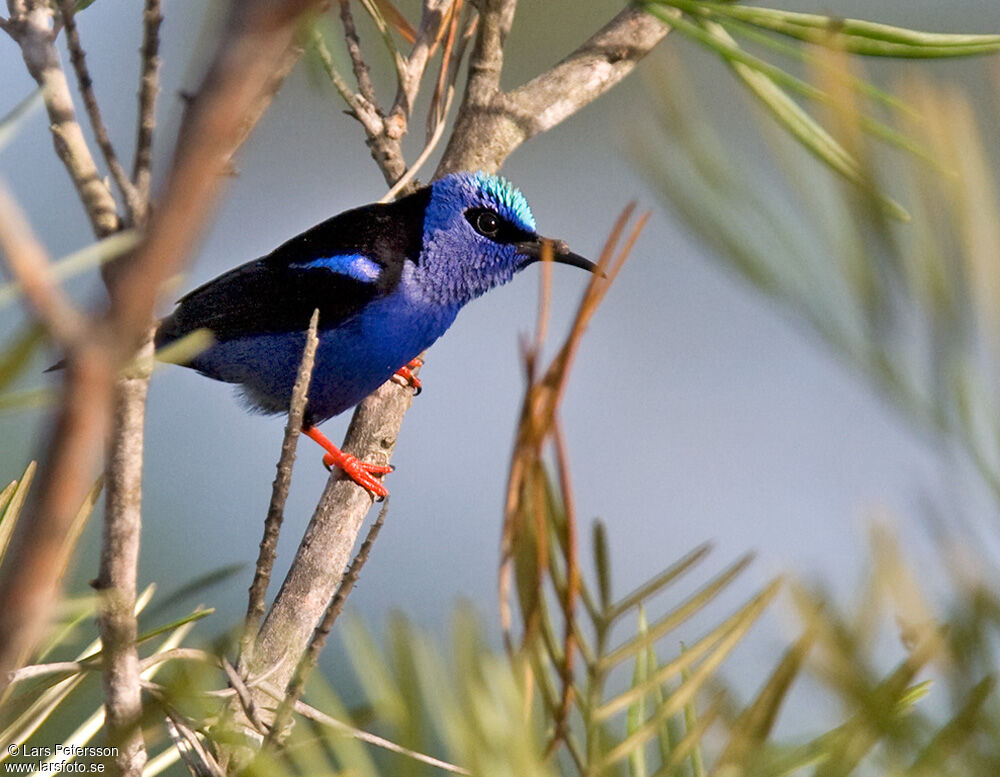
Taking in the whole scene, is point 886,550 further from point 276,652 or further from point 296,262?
point 296,262

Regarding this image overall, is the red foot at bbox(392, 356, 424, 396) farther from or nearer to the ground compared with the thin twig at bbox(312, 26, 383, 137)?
nearer to the ground

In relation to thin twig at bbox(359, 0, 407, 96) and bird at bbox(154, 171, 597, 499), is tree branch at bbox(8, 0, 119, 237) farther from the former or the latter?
bird at bbox(154, 171, 597, 499)

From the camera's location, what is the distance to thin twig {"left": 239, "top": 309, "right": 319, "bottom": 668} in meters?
0.52

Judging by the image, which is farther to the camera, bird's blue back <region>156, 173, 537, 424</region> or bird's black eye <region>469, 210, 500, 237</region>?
bird's black eye <region>469, 210, 500, 237</region>

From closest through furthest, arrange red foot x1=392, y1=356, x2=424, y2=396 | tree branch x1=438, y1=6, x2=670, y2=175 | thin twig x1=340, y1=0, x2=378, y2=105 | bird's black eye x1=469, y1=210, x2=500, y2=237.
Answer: thin twig x1=340, y1=0, x2=378, y2=105, tree branch x1=438, y1=6, x2=670, y2=175, red foot x1=392, y1=356, x2=424, y2=396, bird's black eye x1=469, y1=210, x2=500, y2=237

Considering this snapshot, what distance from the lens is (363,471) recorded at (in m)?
1.26

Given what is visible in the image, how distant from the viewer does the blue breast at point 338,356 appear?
73.1 inches

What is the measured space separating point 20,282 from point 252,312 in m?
1.93

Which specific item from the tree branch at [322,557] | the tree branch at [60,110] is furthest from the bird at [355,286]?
the tree branch at [60,110]

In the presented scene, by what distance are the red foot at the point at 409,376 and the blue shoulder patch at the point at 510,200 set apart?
1.21 ft

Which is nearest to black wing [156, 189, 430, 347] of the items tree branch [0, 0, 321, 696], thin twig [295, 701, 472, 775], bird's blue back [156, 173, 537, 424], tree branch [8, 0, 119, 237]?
bird's blue back [156, 173, 537, 424]

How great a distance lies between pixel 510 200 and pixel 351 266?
14.0 inches

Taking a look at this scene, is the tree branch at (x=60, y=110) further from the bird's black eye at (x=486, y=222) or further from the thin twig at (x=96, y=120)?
the bird's black eye at (x=486, y=222)

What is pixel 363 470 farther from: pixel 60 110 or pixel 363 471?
pixel 60 110
